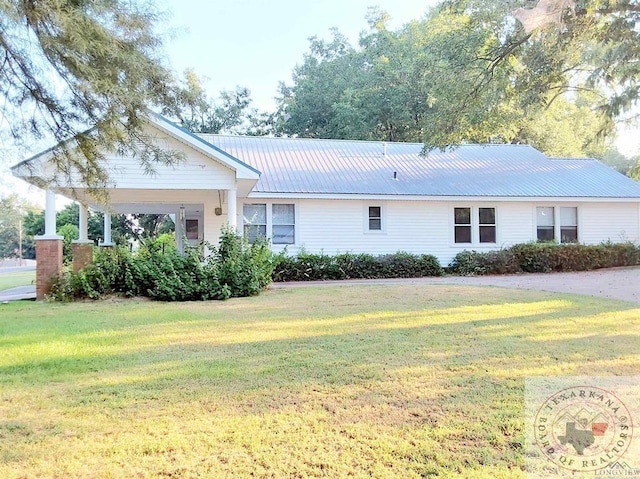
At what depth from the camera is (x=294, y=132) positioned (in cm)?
3338

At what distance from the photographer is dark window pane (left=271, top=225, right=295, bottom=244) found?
55.4 ft

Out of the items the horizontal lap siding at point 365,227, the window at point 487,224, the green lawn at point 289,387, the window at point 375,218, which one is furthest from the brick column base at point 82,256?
the window at point 487,224

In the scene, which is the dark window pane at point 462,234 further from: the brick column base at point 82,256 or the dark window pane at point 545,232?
the brick column base at point 82,256

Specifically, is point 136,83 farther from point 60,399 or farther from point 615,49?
point 615,49

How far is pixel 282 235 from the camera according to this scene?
16.9 m

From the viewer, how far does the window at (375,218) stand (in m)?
17.6

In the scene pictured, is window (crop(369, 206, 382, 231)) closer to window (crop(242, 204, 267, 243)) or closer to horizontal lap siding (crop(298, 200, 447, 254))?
horizontal lap siding (crop(298, 200, 447, 254))

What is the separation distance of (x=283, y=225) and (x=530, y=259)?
8.99 meters

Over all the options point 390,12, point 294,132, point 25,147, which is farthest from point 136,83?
point 390,12

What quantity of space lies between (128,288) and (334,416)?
29.0ft

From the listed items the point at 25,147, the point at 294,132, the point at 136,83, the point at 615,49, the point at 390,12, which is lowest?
the point at 25,147

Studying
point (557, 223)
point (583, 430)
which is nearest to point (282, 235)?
point (557, 223)

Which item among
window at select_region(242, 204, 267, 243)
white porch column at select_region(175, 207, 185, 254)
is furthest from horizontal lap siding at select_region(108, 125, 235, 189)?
white porch column at select_region(175, 207, 185, 254)

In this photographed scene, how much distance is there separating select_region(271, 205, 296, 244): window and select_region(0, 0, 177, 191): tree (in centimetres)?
1120
